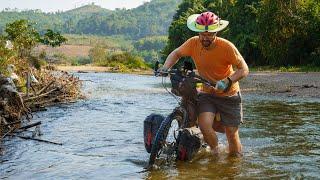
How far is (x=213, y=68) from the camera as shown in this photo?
7641 millimetres

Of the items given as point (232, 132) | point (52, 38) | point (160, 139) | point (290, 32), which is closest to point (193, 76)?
point (160, 139)

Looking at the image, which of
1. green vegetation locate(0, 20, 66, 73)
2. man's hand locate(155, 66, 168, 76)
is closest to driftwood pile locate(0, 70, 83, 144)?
green vegetation locate(0, 20, 66, 73)

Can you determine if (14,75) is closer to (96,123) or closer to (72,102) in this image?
(72,102)

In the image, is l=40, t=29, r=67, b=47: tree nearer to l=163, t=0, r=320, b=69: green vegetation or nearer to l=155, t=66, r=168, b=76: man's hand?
l=163, t=0, r=320, b=69: green vegetation

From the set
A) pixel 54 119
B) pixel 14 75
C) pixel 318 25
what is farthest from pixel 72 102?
pixel 318 25

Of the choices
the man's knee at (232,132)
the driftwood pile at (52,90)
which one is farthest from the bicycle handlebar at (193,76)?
the driftwood pile at (52,90)

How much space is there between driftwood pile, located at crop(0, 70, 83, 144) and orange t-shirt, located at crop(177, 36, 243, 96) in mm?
4042

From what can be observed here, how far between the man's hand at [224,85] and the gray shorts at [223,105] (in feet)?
1.76

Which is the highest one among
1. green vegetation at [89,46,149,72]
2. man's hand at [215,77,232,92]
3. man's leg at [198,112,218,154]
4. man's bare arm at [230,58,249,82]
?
man's bare arm at [230,58,249,82]

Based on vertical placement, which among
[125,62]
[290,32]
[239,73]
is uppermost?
[239,73]

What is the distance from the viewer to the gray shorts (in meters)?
7.76

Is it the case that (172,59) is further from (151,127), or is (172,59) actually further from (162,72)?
(151,127)

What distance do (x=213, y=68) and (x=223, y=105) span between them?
60cm

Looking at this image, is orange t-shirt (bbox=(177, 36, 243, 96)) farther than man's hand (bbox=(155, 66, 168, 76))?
Yes
